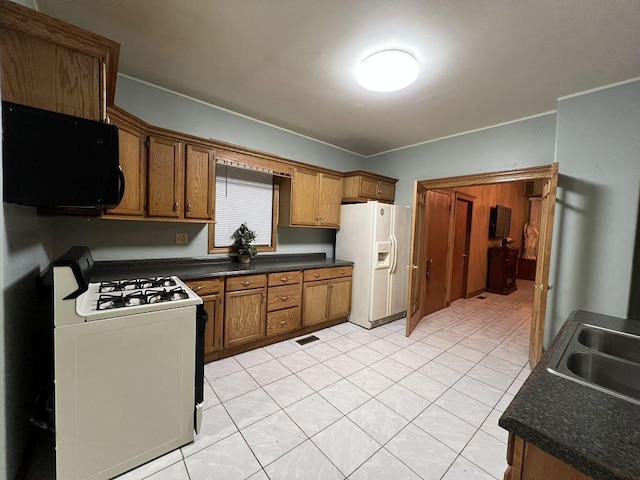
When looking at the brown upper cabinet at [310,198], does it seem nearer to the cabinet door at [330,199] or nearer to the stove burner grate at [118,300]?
the cabinet door at [330,199]

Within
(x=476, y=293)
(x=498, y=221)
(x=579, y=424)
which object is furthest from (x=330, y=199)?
(x=498, y=221)

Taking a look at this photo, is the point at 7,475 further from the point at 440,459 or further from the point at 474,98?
the point at 474,98

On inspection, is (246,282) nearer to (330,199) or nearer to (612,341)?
(330,199)

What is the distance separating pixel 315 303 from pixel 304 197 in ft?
4.55

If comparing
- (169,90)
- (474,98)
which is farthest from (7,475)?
(474,98)

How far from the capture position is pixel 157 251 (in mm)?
2701

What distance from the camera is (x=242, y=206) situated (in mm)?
3281

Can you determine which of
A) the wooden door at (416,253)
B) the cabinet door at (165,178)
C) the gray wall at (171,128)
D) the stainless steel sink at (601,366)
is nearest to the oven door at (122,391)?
the cabinet door at (165,178)

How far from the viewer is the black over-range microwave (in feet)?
3.75

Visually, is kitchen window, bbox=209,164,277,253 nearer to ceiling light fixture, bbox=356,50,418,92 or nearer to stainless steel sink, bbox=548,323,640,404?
ceiling light fixture, bbox=356,50,418,92

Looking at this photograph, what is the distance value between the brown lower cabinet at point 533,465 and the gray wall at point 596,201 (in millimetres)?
2552

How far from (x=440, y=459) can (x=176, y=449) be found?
5.28 ft

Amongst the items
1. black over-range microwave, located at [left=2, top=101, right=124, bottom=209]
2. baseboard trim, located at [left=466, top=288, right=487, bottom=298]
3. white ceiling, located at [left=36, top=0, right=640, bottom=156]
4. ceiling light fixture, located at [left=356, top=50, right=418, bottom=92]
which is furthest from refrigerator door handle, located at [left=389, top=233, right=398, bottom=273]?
black over-range microwave, located at [left=2, top=101, right=124, bottom=209]

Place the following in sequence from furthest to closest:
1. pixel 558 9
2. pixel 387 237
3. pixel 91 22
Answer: pixel 387 237
pixel 91 22
pixel 558 9
